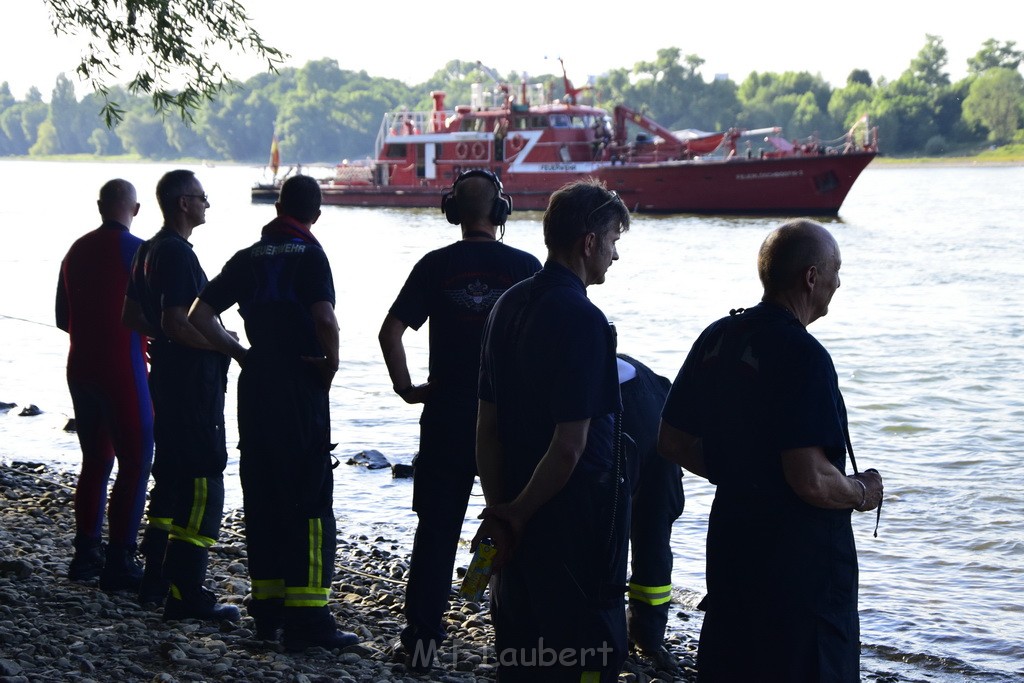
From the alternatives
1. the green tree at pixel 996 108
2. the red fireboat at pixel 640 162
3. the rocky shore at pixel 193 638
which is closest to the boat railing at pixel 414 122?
the red fireboat at pixel 640 162

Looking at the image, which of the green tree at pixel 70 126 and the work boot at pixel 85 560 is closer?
the work boot at pixel 85 560

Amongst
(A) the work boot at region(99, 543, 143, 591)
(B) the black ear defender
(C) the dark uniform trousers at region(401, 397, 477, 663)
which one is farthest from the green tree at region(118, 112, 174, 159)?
(C) the dark uniform trousers at region(401, 397, 477, 663)

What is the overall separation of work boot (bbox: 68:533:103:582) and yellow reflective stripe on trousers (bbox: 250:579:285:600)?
1.08m

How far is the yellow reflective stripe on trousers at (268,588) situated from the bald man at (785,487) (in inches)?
78.6

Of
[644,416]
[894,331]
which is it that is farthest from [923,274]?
[644,416]

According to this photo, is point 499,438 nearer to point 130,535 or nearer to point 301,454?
point 301,454

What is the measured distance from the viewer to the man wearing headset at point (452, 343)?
13.8ft

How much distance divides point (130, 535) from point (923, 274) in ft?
84.2

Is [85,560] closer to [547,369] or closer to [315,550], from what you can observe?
[315,550]

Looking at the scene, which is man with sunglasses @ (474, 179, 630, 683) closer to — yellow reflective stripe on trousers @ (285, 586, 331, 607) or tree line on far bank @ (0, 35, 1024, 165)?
yellow reflective stripe on trousers @ (285, 586, 331, 607)

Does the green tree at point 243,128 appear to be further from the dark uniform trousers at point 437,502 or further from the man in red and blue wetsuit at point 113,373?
the dark uniform trousers at point 437,502

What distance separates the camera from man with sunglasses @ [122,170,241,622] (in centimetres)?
473

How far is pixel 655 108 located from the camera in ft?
422

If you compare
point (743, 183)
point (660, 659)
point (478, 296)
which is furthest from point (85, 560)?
point (743, 183)
